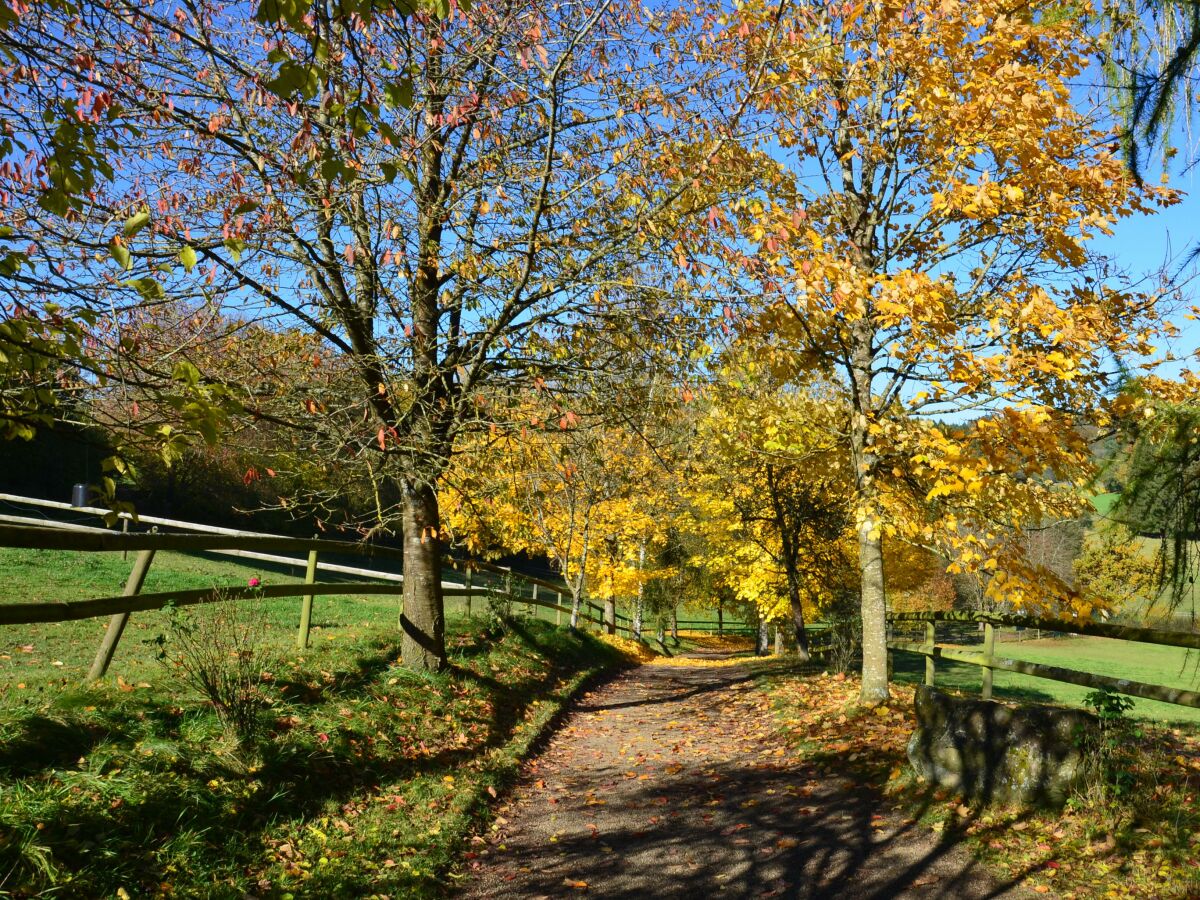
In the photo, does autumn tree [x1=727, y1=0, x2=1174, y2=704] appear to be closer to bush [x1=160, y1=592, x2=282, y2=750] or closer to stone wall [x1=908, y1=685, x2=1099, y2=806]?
stone wall [x1=908, y1=685, x2=1099, y2=806]

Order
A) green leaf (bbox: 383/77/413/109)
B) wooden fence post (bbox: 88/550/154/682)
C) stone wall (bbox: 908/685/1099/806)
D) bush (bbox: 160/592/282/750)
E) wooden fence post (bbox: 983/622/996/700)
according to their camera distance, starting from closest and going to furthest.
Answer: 1. green leaf (bbox: 383/77/413/109)
2. bush (bbox: 160/592/282/750)
3. stone wall (bbox: 908/685/1099/806)
4. wooden fence post (bbox: 88/550/154/682)
5. wooden fence post (bbox: 983/622/996/700)

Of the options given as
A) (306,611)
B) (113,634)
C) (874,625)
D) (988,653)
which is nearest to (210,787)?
(113,634)

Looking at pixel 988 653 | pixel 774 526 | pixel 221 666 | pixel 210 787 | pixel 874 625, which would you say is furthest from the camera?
pixel 774 526

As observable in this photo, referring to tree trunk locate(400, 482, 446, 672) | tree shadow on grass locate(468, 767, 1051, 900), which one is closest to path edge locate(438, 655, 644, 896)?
tree shadow on grass locate(468, 767, 1051, 900)

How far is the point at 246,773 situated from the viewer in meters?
5.35

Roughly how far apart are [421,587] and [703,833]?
15.2ft

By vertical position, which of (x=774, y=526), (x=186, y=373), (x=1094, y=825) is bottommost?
(x=1094, y=825)

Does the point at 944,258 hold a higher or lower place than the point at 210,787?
higher

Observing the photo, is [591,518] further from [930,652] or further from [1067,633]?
[1067,633]

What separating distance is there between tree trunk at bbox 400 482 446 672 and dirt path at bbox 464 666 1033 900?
6.01 feet

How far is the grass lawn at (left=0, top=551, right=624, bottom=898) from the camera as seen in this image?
4109 millimetres

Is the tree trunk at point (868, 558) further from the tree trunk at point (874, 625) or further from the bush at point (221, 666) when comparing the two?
the bush at point (221, 666)

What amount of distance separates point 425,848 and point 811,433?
736cm

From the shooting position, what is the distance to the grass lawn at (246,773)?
4109 millimetres
